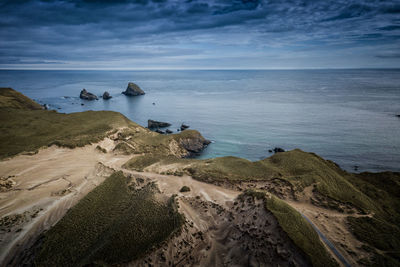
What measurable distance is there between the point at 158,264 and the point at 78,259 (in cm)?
703

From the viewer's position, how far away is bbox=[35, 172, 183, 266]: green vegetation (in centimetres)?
1752

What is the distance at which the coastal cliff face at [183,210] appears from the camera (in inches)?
691

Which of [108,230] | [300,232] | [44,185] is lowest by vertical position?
[44,185]

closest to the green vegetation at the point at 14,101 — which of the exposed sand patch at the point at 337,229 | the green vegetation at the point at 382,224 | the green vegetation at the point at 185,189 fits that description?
the green vegetation at the point at 185,189

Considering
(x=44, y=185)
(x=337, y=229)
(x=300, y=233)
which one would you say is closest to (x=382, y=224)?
(x=337, y=229)

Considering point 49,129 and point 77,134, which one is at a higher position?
point 77,134

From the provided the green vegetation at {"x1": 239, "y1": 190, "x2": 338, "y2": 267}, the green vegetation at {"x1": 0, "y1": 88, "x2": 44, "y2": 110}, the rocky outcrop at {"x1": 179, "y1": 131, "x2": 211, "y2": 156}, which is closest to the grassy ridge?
the rocky outcrop at {"x1": 179, "y1": 131, "x2": 211, "y2": 156}

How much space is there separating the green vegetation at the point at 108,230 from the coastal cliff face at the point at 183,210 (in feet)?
0.34

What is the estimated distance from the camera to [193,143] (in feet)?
191

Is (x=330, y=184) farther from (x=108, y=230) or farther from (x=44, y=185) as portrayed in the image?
(x=44, y=185)

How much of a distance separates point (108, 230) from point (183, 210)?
7666 millimetres

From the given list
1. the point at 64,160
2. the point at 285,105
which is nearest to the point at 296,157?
the point at 64,160

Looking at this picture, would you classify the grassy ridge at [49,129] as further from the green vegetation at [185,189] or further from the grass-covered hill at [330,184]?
the green vegetation at [185,189]

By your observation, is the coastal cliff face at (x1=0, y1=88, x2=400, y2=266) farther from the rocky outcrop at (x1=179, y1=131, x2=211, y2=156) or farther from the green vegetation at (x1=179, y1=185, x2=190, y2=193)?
the rocky outcrop at (x1=179, y1=131, x2=211, y2=156)
